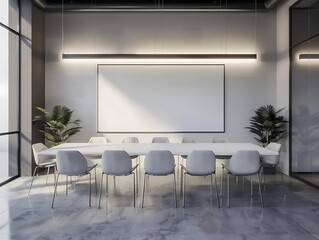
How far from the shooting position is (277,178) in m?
6.12

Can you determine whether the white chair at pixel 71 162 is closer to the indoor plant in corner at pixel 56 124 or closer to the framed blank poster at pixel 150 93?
the indoor plant in corner at pixel 56 124

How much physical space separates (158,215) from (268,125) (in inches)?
144

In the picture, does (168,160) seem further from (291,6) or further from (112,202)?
(291,6)

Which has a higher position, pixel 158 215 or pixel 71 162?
pixel 71 162

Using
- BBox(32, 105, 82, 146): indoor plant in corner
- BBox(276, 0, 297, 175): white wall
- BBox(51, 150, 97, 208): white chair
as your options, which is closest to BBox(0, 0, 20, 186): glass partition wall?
BBox(32, 105, 82, 146): indoor plant in corner

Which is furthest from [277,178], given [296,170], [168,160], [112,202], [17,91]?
[17,91]

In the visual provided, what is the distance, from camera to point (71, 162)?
4.16m

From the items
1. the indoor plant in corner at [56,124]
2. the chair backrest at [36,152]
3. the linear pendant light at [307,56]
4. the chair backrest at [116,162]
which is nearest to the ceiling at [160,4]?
the linear pendant light at [307,56]

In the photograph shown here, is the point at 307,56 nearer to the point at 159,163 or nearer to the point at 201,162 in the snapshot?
the point at 201,162

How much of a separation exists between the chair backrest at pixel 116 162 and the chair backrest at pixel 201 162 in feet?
2.88

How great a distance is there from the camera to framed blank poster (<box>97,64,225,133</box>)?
22.9 ft

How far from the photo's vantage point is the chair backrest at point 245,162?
4113 mm

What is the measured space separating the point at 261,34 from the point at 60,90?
200 inches

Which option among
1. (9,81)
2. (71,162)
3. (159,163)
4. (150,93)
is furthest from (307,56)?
(9,81)
